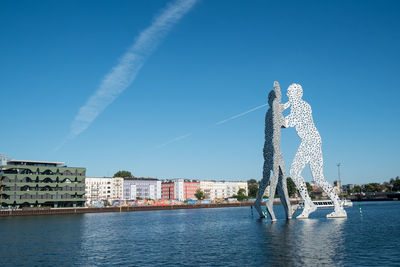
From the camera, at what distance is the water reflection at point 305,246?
62.3 ft

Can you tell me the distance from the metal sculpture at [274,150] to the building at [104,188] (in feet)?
341

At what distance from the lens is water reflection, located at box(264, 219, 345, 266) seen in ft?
62.3

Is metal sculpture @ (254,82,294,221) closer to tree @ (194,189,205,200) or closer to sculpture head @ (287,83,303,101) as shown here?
sculpture head @ (287,83,303,101)

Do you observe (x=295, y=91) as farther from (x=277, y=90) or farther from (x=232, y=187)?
(x=232, y=187)

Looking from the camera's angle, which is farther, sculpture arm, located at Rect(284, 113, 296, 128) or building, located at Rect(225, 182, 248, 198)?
building, located at Rect(225, 182, 248, 198)

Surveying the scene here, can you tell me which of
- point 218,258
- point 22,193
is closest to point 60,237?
point 218,258

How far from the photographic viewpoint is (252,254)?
21.2 meters

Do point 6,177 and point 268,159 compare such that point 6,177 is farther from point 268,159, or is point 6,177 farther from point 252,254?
point 252,254

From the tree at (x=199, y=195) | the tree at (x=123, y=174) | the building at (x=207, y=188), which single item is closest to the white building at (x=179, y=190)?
the tree at (x=199, y=195)

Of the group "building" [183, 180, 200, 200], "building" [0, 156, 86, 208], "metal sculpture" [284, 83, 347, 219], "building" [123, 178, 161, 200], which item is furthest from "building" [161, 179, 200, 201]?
"metal sculpture" [284, 83, 347, 219]

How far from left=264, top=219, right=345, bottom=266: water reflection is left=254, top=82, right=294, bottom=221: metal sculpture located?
21.4 ft

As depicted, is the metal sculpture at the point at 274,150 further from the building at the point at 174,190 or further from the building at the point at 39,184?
the building at the point at 174,190


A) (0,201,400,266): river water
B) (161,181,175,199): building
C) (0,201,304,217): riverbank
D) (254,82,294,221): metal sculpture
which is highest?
(254,82,294,221): metal sculpture

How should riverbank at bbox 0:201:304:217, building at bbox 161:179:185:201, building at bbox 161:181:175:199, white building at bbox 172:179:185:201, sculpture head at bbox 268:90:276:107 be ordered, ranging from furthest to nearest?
building at bbox 161:181:175:199, building at bbox 161:179:185:201, white building at bbox 172:179:185:201, riverbank at bbox 0:201:304:217, sculpture head at bbox 268:90:276:107
